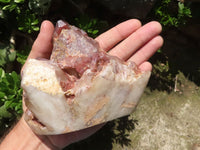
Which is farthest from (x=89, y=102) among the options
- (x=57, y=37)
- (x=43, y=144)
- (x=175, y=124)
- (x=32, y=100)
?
(x=175, y=124)

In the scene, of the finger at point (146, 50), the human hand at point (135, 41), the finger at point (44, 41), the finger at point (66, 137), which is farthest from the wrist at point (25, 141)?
the finger at point (146, 50)

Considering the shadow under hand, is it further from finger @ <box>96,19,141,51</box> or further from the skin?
finger @ <box>96,19,141,51</box>

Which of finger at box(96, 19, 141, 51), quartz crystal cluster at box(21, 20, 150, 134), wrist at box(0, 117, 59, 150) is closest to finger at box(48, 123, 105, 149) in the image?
wrist at box(0, 117, 59, 150)

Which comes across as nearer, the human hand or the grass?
the human hand

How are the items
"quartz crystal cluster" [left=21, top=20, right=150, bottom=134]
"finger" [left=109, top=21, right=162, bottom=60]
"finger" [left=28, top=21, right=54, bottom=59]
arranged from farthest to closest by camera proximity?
"finger" [left=109, top=21, right=162, bottom=60], "finger" [left=28, top=21, right=54, bottom=59], "quartz crystal cluster" [left=21, top=20, right=150, bottom=134]

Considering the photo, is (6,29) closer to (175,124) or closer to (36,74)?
(36,74)

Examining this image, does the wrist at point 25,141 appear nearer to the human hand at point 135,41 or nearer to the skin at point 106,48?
the skin at point 106,48

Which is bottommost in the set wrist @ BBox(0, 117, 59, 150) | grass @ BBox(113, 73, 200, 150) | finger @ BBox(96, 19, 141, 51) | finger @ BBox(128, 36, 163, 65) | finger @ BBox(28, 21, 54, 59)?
grass @ BBox(113, 73, 200, 150)
